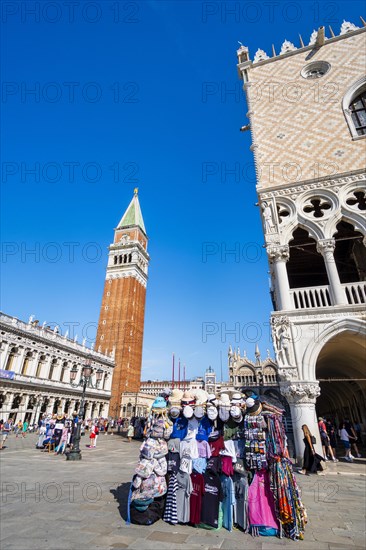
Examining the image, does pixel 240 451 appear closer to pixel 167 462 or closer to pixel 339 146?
pixel 167 462

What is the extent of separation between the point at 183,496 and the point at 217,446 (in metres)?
0.90

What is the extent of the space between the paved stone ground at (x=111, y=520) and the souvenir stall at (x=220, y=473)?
208mm

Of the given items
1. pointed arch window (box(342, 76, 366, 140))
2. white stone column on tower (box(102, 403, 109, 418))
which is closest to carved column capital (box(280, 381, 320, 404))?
pointed arch window (box(342, 76, 366, 140))

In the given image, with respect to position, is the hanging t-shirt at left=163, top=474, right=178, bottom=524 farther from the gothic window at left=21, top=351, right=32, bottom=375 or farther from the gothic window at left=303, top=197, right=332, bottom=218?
the gothic window at left=21, top=351, right=32, bottom=375

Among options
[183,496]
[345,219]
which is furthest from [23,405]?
[345,219]

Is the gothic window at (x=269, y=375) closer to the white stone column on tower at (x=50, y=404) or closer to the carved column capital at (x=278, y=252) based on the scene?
the white stone column on tower at (x=50, y=404)

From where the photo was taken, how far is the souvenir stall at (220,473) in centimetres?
422

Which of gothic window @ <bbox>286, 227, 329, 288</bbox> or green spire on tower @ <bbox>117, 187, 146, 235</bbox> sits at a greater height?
green spire on tower @ <bbox>117, 187, 146, 235</bbox>

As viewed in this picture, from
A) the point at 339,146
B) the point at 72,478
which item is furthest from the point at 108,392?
the point at 339,146

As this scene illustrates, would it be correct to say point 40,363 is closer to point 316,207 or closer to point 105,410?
point 105,410

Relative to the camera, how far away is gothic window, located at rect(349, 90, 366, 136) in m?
13.1

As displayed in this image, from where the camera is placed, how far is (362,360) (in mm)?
11758

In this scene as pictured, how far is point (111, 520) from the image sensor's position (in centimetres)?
434

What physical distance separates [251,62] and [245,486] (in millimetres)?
19395
